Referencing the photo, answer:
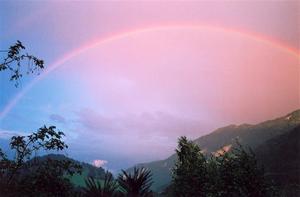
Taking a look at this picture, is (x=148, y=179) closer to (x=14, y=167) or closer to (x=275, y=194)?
(x=14, y=167)

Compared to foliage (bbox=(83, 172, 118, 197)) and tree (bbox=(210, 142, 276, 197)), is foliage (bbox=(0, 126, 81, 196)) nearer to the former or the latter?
foliage (bbox=(83, 172, 118, 197))

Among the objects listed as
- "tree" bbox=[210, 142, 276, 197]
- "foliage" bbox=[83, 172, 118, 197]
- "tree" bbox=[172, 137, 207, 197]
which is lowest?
"foliage" bbox=[83, 172, 118, 197]

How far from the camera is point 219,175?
4503 centimetres

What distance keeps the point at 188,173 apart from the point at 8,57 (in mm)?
46272

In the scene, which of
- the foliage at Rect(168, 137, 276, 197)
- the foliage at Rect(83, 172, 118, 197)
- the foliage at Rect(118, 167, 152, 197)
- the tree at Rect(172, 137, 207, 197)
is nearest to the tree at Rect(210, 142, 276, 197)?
the foliage at Rect(168, 137, 276, 197)

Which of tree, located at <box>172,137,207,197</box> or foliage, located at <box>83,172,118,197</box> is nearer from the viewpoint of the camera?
foliage, located at <box>83,172,118,197</box>

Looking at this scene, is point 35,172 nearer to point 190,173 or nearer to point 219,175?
point 219,175

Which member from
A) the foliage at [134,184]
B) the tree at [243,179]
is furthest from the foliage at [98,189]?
the tree at [243,179]

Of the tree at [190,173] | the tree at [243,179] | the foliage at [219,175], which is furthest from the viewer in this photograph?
the tree at [190,173]

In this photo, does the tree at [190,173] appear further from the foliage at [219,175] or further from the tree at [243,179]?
the tree at [243,179]

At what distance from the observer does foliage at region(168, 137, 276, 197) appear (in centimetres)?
3859

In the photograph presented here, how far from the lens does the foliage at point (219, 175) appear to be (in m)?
38.6

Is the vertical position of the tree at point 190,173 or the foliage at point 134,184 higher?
the tree at point 190,173

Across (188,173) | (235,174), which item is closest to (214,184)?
(235,174)
